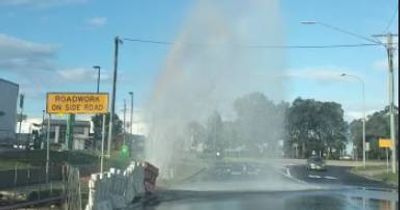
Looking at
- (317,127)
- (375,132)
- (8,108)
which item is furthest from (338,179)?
(317,127)

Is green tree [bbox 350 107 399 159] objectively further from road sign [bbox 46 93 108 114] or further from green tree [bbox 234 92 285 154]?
road sign [bbox 46 93 108 114]

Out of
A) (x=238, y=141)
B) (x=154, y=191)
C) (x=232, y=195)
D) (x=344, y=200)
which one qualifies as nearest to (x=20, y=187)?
(x=154, y=191)

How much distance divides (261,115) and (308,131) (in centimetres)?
10304

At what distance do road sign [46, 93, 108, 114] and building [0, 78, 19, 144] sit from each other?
1756 inches

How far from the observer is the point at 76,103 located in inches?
987

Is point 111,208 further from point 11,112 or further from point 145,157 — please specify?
point 11,112

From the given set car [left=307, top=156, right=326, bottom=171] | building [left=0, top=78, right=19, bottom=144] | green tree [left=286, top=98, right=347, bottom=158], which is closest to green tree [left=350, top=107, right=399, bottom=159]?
green tree [left=286, top=98, right=347, bottom=158]

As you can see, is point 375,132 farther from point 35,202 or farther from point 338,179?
point 35,202

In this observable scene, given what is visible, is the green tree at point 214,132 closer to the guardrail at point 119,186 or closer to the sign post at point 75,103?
the guardrail at point 119,186

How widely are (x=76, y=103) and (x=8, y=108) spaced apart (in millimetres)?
49383

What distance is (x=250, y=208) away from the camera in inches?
862

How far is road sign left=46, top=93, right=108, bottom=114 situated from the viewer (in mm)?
24547

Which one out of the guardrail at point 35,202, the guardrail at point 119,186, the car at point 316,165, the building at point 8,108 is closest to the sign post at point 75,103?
the guardrail at point 119,186

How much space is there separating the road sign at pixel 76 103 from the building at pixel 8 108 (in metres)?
44.6
